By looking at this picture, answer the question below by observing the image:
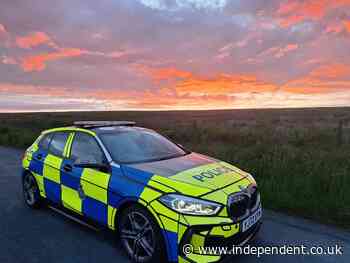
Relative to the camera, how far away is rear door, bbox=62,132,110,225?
3414mm

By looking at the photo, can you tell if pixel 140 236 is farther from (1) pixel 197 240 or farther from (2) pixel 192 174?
(2) pixel 192 174

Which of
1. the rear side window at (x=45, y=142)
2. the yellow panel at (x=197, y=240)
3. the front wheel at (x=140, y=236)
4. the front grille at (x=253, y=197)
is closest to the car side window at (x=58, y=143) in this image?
the rear side window at (x=45, y=142)

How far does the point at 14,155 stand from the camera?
35.4ft

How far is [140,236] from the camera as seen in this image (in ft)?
10.2

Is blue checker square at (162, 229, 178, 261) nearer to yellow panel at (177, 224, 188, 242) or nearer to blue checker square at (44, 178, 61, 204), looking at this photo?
yellow panel at (177, 224, 188, 242)

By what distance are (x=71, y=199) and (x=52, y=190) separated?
614 millimetres

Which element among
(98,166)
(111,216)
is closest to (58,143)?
(98,166)

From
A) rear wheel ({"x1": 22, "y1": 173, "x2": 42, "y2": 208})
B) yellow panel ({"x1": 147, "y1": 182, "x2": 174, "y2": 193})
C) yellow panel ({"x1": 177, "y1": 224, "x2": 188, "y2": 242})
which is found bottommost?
rear wheel ({"x1": 22, "y1": 173, "x2": 42, "y2": 208})

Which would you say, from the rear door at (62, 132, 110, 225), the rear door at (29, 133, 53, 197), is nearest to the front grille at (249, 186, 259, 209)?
the rear door at (62, 132, 110, 225)

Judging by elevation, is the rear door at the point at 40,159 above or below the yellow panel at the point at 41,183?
above

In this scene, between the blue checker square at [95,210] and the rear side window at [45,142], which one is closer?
the blue checker square at [95,210]

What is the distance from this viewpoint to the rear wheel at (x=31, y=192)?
478cm

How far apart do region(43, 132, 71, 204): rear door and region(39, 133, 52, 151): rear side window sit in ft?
0.44

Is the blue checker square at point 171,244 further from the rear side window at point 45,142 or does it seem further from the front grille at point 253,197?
the rear side window at point 45,142
